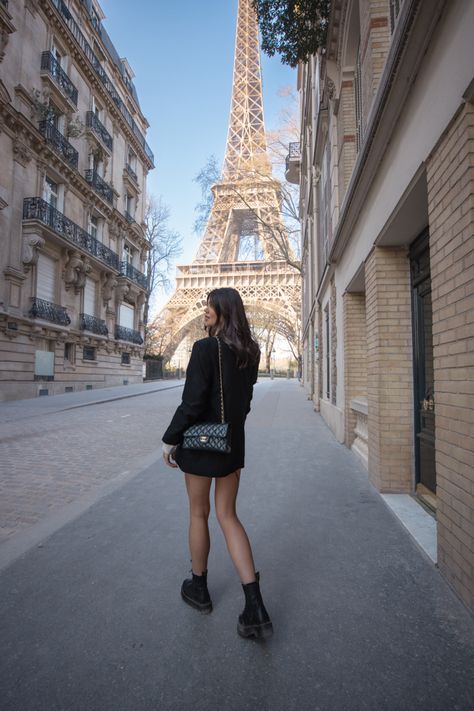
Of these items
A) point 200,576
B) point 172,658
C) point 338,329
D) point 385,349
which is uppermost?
point 338,329

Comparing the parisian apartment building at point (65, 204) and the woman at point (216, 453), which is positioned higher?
the parisian apartment building at point (65, 204)

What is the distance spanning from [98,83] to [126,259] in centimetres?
1095

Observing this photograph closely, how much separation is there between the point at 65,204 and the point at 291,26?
18.4 meters

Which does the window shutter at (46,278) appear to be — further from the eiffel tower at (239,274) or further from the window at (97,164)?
the eiffel tower at (239,274)

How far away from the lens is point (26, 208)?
17312 millimetres

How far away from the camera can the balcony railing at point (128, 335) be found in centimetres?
2703

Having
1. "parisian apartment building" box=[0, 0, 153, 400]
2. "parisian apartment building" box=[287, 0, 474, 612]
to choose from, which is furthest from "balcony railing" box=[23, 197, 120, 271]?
"parisian apartment building" box=[287, 0, 474, 612]

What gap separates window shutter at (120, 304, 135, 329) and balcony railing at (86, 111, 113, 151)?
34.4 ft

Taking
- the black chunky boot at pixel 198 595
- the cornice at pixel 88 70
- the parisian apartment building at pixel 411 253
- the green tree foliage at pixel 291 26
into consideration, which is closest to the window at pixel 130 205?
the cornice at pixel 88 70

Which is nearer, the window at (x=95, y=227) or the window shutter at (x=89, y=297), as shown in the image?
the window shutter at (x=89, y=297)

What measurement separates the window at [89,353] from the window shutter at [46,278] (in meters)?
3.88

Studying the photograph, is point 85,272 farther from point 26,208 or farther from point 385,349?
point 385,349

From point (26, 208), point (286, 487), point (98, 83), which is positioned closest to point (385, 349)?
point (286, 487)

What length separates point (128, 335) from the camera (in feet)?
94.6
